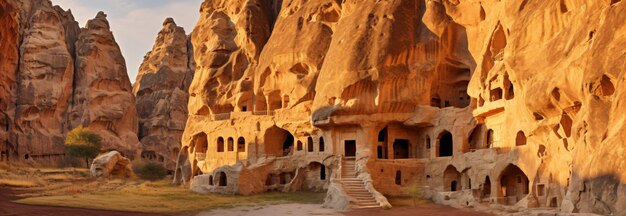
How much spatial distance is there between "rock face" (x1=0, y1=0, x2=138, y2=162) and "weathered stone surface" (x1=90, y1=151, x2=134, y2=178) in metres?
16.4

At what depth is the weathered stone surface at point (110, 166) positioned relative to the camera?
57.2 m

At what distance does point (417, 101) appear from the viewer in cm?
4269

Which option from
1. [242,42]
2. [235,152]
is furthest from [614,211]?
[242,42]

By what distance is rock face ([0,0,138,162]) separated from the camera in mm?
71812

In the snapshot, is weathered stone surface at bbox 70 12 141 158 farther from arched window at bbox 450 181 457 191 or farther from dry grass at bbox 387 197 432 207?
arched window at bbox 450 181 457 191

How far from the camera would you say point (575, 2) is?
27312 millimetres

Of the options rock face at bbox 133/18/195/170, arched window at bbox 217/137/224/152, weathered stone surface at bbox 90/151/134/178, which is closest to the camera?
arched window at bbox 217/137/224/152

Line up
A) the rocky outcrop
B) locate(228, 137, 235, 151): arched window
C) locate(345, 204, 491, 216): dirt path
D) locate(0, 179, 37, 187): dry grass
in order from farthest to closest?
the rocky outcrop < locate(228, 137, 235, 151): arched window < locate(0, 179, 37, 187): dry grass < locate(345, 204, 491, 216): dirt path

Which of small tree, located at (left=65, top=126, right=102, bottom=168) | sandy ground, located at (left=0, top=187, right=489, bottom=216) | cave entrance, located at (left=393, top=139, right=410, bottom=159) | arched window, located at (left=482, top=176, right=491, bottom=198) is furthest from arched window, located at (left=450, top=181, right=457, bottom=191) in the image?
small tree, located at (left=65, top=126, right=102, bottom=168)

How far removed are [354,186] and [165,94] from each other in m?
56.3

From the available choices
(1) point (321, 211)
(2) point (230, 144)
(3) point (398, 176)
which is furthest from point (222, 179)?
(1) point (321, 211)

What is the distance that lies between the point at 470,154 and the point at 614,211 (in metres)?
17.3

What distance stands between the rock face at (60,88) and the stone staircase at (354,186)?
45.4 m

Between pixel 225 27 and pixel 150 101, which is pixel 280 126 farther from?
pixel 150 101
